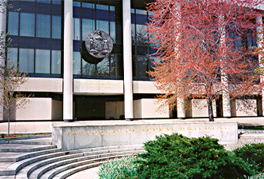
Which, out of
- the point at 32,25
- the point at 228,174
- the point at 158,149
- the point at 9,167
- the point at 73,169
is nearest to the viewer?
the point at 228,174

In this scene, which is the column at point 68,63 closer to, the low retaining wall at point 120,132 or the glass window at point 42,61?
the glass window at point 42,61

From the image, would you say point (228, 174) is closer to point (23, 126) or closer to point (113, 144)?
point (113, 144)

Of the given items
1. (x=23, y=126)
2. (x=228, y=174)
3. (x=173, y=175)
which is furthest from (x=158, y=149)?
(x=23, y=126)

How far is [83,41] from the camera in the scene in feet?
97.1

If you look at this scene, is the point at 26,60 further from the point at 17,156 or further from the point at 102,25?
the point at 17,156

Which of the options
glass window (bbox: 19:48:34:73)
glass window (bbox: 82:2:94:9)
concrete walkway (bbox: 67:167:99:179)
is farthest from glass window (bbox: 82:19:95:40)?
concrete walkway (bbox: 67:167:99:179)

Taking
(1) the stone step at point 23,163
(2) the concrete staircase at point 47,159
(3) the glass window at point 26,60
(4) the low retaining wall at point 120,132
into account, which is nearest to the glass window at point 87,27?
(3) the glass window at point 26,60

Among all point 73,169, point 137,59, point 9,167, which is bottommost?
point 73,169

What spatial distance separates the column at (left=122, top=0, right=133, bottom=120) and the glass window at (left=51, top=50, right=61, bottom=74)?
26.3ft

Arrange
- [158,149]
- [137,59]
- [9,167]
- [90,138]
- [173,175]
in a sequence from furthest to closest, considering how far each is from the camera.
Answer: [137,59], [90,138], [9,167], [158,149], [173,175]

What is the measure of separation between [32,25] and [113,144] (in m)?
20.6

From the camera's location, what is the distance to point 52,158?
413 inches

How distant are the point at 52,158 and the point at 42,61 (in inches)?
780

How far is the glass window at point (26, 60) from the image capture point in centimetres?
2709
